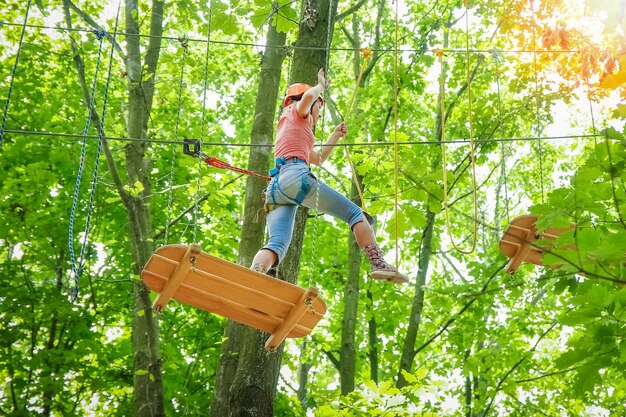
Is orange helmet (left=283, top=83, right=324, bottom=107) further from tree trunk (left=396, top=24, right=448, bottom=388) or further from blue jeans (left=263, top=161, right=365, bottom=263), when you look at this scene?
tree trunk (left=396, top=24, right=448, bottom=388)

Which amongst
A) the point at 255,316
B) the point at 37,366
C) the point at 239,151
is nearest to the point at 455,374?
the point at 239,151

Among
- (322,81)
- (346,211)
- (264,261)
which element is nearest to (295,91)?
(322,81)

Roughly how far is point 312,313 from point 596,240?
6.27ft

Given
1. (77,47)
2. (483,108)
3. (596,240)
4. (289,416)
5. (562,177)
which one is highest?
(562,177)

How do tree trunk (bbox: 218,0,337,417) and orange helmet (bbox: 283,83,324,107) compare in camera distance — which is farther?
tree trunk (bbox: 218,0,337,417)

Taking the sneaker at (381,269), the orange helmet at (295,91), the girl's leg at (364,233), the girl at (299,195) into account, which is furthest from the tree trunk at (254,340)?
the sneaker at (381,269)

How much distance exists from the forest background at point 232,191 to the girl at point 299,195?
0.27m

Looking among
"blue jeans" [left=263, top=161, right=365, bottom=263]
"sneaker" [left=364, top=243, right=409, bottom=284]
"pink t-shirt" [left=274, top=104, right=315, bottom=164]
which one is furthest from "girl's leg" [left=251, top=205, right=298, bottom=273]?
"sneaker" [left=364, top=243, right=409, bottom=284]

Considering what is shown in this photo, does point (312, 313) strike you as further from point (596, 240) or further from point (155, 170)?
point (155, 170)

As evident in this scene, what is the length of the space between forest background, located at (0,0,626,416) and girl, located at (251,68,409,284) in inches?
10.5

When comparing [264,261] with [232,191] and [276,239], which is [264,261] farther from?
[232,191]

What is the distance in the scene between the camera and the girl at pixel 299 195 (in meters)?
4.33

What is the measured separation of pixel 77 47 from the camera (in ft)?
22.7

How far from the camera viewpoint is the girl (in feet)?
14.2
